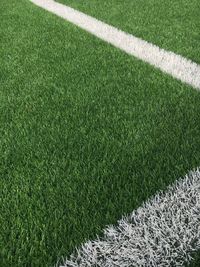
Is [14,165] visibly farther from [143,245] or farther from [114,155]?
[143,245]

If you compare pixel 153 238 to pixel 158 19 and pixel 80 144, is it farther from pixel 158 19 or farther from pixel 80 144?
pixel 158 19

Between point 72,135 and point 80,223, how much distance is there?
32.0 inches

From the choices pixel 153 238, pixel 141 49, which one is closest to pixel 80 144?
pixel 153 238

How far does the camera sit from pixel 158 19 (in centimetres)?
495

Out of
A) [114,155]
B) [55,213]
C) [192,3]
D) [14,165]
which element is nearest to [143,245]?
[55,213]

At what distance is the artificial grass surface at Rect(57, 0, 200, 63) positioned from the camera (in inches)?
165

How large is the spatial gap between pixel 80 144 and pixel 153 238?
88 cm

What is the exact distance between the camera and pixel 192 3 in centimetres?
538

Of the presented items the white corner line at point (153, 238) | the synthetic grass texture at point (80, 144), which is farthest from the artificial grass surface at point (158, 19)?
the white corner line at point (153, 238)

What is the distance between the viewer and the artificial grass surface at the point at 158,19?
4191 mm

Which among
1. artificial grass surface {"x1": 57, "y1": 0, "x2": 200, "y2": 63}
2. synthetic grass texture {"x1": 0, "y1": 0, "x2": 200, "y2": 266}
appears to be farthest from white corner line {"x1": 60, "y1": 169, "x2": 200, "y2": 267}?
artificial grass surface {"x1": 57, "y1": 0, "x2": 200, "y2": 63}

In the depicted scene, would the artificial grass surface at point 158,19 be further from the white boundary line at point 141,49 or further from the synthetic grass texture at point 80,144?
the synthetic grass texture at point 80,144

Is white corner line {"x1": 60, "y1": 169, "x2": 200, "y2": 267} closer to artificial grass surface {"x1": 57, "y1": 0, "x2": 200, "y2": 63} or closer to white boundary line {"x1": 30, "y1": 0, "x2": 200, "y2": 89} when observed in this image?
white boundary line {"x1": 30, "y1": 0, "x2": 200, "y2": 89}

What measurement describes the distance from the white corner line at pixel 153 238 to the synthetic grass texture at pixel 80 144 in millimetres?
66
